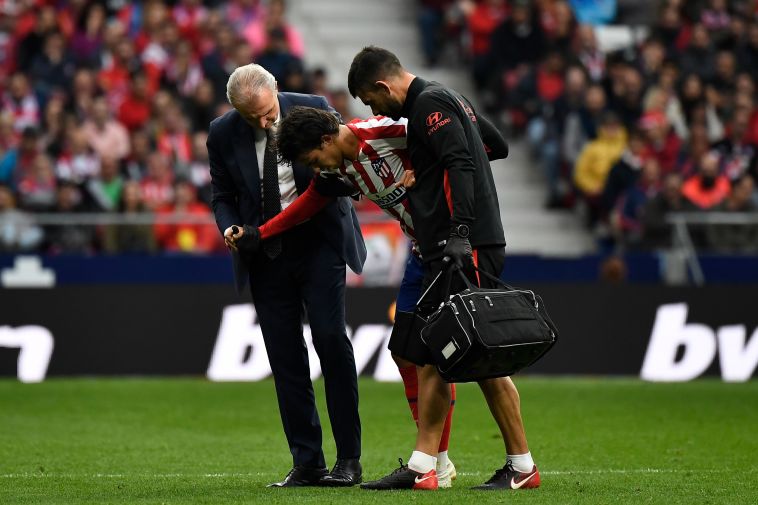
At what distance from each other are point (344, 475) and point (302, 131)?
6.03 feet

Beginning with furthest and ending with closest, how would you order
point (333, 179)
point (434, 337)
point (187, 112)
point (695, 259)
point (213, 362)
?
point (187, 112), point (695, 259), point (213, 362), point (333, 179), point (434, 337)

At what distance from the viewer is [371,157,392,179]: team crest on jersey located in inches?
286

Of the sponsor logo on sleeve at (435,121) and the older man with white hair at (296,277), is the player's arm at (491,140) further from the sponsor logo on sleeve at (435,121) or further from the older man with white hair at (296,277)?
the older man with white hair at (296,277)

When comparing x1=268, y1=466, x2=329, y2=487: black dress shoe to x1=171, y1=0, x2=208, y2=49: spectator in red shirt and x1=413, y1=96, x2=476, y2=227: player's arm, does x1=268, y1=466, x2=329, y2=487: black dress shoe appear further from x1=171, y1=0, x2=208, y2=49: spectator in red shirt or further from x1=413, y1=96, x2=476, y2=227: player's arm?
x1=171, y1=0, x2=208, y2=49: spectator in red shirt

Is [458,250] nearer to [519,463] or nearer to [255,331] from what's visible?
[519,463]

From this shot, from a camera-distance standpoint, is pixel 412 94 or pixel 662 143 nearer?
pixel 412 94

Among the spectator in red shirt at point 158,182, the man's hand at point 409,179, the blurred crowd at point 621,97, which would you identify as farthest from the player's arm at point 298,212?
the blurred crowd at point 621,97

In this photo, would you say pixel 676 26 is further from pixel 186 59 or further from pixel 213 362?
pixel 213 362

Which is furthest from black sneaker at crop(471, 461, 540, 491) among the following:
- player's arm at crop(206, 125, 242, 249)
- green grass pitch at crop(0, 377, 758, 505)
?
player's arm at crop(206, 125, 242, 249)

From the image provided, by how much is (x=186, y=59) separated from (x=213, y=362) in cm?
563

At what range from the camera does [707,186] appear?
18453mm

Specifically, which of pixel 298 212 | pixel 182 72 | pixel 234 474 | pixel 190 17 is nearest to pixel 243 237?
pixel 298 212

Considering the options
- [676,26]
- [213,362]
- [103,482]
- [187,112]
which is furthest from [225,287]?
[676,26]

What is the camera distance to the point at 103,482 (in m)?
7.94
